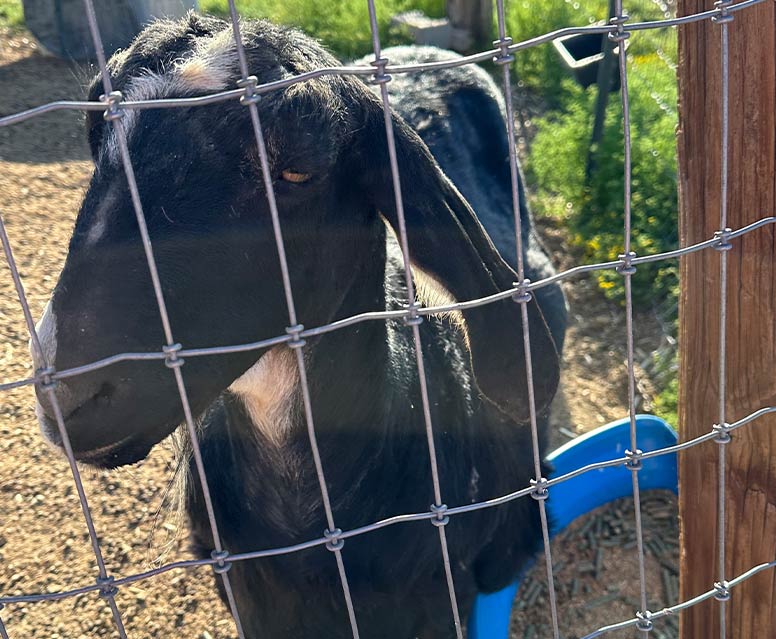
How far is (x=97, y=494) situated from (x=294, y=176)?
195 cm

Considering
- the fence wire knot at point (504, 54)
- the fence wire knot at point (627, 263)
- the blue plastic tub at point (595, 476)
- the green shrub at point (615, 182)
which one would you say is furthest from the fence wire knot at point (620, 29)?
the green shrub at point (615, 182)

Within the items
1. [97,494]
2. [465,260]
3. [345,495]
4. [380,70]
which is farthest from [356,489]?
[97,494]

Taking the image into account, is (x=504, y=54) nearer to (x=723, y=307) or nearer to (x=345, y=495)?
(x=723, y=307)

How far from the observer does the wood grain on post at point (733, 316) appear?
1.68m

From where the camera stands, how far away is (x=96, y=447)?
166 centimetres

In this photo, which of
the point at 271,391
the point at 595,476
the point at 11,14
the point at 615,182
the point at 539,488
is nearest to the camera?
the point at 539,488

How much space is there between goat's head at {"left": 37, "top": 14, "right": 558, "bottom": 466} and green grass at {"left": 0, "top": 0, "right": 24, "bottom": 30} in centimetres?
786

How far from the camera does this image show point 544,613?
3.04 m

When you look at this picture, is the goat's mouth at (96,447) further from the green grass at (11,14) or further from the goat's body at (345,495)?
the green grass at (11,14)

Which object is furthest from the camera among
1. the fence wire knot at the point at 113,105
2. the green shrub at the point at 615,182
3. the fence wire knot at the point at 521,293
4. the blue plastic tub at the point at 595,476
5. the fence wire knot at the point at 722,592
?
the green shrub at the point at 615,182

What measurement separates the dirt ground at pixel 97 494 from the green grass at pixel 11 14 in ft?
14.8

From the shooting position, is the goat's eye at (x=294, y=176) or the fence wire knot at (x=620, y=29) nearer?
the fence wire knot at (x=620, y=29)

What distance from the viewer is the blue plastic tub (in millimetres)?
2826

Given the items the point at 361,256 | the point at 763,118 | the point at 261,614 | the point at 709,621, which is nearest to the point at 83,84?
the point at 361,256
